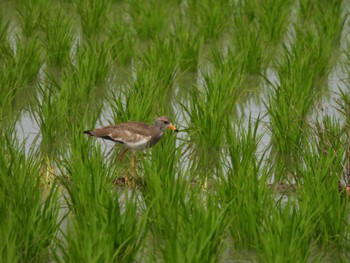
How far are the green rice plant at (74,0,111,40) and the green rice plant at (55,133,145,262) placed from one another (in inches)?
161

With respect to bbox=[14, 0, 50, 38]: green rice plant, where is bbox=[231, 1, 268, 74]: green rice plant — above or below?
below

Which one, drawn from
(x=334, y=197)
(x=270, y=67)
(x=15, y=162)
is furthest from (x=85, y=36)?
(x=334, y=197)

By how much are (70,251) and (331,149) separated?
179 cm

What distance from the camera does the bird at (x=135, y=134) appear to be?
18.0 ft

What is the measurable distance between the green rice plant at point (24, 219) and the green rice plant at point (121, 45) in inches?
130

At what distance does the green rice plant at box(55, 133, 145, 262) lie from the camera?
3959mm

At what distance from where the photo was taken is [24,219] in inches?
169

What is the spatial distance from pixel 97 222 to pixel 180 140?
2.13 m

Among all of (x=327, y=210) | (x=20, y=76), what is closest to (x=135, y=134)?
(x=327, y=210)

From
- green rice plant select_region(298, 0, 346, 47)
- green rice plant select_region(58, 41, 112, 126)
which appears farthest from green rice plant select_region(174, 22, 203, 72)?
green rice plant select_region(298, 0, 346, 47)

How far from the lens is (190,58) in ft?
26.1

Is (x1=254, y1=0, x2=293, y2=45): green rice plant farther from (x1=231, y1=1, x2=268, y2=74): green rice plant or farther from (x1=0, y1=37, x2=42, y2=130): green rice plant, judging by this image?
(x1=0, y1=37, x2=42, y2=130): green rice plant

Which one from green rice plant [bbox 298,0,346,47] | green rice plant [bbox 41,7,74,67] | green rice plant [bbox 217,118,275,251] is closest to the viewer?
green rice plant [bbox 217,118,275,251]

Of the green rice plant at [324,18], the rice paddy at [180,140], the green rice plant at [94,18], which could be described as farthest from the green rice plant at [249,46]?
the green rice plant at [94,18]
